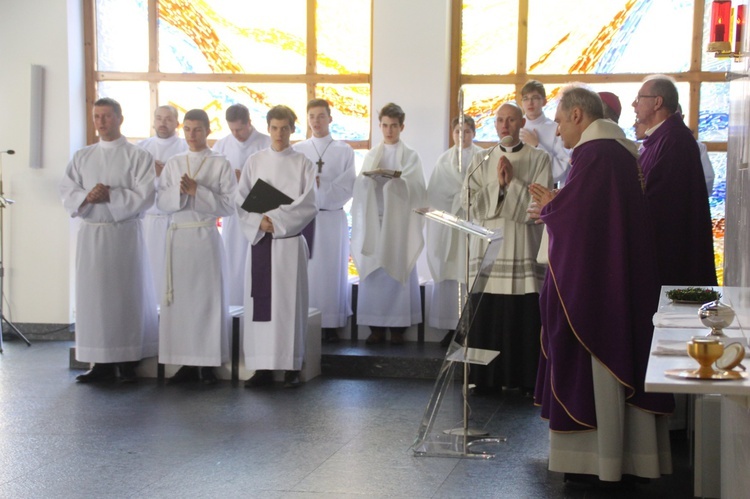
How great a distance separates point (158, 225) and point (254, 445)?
3.92 meters

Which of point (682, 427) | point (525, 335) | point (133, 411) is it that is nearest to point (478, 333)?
point (525, 335)

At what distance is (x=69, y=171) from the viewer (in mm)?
7340

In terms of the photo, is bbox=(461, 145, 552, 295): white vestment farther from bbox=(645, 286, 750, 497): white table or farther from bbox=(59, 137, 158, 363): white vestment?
bbox=(59, 137, 158, 363): white vestment

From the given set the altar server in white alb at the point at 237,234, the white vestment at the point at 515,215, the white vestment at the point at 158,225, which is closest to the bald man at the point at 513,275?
the white vestment at the point at 515,215

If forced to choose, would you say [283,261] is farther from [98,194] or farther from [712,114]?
[712,114]

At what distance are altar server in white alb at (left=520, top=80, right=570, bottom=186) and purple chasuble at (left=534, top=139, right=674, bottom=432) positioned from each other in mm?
3270

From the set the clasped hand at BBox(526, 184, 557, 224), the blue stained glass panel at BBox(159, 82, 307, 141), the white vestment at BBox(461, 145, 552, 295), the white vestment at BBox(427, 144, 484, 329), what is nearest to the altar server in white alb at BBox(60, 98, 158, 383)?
the white vestment at BBox(427, 144, 484, 329)

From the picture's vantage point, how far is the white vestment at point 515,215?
6.68 m

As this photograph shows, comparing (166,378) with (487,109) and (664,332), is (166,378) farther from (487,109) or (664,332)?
(664,332)

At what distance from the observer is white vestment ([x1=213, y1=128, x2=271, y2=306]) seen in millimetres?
8602

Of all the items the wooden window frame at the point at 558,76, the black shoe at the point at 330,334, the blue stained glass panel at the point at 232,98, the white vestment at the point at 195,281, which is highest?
the wooden window frame at the point at 558,76

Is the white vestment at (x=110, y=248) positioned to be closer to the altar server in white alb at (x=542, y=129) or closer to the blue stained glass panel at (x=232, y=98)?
the blue stained glass panel at (x=232, y=98)

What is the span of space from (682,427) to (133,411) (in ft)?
11.1

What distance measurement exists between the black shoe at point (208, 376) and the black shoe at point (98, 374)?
27.1 inches
